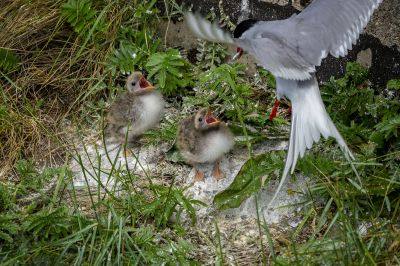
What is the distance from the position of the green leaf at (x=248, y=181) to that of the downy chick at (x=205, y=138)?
0.74ft

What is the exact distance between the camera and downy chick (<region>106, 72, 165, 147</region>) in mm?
5152

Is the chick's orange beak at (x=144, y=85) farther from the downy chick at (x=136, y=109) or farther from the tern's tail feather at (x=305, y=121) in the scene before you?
the tern's tail feather at (x=305, y=121)

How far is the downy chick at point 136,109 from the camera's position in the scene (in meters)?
5.15

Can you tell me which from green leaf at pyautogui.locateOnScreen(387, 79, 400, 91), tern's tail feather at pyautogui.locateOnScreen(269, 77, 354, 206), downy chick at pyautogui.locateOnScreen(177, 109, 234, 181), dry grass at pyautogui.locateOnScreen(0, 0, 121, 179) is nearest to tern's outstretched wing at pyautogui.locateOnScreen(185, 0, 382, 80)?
tern's tail feather at pyautogui.locateOnScreen(269, 77, 354, 206)

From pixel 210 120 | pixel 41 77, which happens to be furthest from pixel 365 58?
pixel 41 77

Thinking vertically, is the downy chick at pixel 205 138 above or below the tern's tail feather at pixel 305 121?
below

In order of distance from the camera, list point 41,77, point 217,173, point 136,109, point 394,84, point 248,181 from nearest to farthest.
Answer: point 248,181
point 394,84
point 217,173
point 136,109
point 41,77

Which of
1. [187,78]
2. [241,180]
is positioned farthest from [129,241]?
[187,78]

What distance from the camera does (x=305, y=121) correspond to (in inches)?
174

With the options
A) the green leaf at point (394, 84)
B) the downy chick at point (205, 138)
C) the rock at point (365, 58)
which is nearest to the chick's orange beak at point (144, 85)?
the downy chick at point (205, 138)

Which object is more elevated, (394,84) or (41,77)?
(394,84)

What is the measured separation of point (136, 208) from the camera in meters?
4.54

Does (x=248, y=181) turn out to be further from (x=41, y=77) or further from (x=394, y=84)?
(x=41, y=77)

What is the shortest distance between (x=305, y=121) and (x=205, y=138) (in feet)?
2.18
